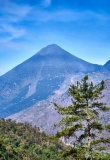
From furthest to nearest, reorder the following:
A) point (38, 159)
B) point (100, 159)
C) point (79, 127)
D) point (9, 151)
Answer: point (38, 159) → point (9, 151) → point (79, 127) → point (100, 159)

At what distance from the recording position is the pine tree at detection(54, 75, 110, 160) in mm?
32531

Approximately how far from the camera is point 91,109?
3394 cm

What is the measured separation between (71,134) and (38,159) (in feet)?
530

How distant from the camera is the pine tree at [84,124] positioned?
107 ft

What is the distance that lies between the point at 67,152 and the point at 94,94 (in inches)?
283

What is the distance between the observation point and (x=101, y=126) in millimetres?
33625

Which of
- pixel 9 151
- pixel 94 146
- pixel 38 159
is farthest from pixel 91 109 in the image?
pixel 38 159

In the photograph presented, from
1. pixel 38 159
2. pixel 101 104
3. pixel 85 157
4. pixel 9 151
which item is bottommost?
pixel 38 159

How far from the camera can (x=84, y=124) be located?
3428 cm

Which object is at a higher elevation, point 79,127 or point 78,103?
point 78,103

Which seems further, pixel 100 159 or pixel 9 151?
pixel 9 151

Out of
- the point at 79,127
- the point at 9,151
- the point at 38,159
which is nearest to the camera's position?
the point at 79,127

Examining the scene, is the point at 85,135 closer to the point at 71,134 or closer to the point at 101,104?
the point at 71,134

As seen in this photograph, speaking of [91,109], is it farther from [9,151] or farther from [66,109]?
[9,151]
